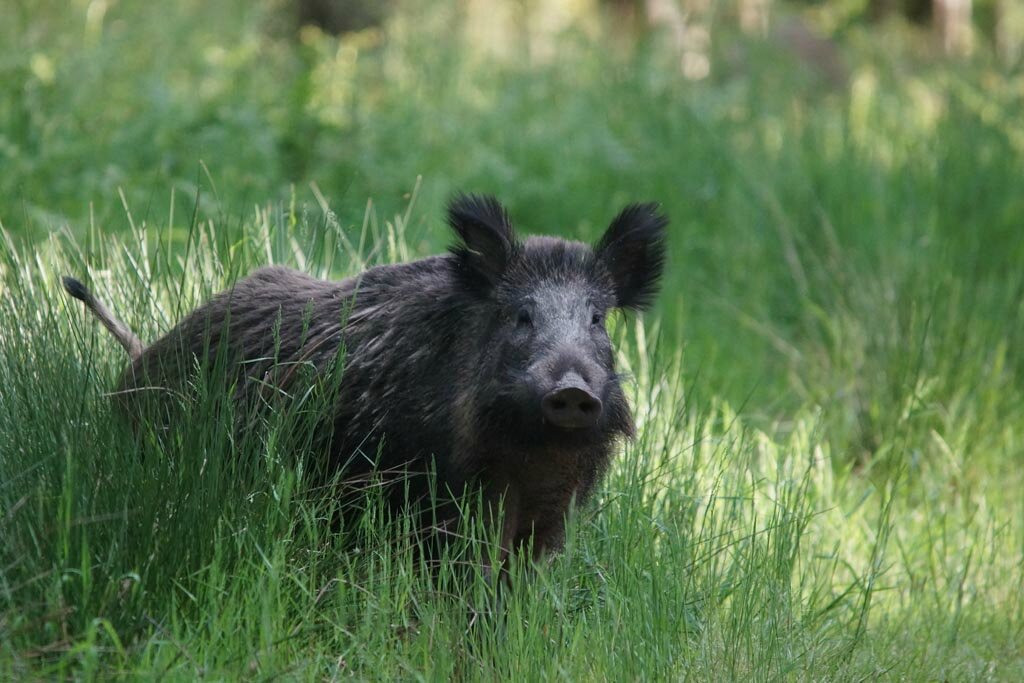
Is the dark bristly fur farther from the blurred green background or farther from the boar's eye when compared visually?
the blurred green background

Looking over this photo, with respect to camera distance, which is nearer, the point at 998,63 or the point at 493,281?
the point at 493,281

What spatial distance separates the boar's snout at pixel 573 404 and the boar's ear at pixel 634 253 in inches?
32.1

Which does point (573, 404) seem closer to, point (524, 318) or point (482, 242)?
point (524, 318)

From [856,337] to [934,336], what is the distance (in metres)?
0.42

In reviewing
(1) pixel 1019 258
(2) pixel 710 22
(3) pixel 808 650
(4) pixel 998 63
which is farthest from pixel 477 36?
(3) pixel 808 650

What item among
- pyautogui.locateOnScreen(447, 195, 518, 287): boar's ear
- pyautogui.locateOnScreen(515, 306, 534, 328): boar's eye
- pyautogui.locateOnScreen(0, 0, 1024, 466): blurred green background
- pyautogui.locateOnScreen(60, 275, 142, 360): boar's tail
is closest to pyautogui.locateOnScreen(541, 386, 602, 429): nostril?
pyautogui.locateOnScreen(515, 306, 534, 328): boar's eye

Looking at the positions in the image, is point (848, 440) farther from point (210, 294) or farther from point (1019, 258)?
point (210, 294)

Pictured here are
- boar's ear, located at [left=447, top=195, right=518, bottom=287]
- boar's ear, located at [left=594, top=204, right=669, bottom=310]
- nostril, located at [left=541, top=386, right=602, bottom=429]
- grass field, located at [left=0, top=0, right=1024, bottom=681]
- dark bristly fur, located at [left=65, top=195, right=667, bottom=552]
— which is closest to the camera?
grass field, located at [left=0, top=0, right=1024, bottom=681]

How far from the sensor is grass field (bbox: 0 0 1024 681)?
3.59 m

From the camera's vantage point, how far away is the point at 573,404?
3803mm

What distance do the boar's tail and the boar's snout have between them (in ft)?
5.36

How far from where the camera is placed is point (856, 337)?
22.2ft

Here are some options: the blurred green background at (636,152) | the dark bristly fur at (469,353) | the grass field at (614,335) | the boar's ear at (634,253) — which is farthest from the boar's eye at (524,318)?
the blurred green background at (636,152)

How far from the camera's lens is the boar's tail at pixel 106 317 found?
14.4ft
